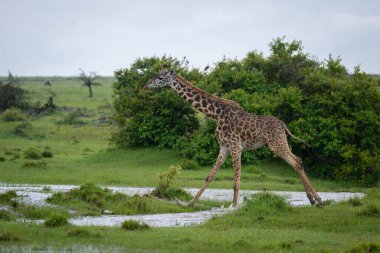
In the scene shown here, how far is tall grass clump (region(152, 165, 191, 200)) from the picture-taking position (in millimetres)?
20141

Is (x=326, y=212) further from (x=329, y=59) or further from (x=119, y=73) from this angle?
(x=119, y=73)

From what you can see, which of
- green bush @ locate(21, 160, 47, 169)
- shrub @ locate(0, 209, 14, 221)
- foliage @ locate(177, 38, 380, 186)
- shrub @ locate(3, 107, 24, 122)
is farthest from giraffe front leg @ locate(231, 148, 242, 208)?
shrub @ locate(3, 107, 24, 122)

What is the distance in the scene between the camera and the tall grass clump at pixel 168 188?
20.1 meters

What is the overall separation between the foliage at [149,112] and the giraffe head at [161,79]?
12.9 meters

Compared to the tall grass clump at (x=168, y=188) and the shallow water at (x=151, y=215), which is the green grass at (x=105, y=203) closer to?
the shallow water at (x=151, y=215)

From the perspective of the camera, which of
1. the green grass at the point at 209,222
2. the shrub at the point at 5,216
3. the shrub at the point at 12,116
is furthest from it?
the shrub at the point at 12,116

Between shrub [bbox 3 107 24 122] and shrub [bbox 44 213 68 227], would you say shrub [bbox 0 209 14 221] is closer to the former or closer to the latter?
shrub [bbox 44 213 68 227]

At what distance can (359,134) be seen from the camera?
29.9 metres

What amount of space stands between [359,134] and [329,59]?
5467 millimetres

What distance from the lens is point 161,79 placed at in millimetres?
19781

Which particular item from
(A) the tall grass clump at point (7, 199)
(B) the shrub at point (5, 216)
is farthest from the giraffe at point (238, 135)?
(B) the shrub at point (5, 216)

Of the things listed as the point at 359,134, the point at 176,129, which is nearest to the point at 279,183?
the point at 359,134

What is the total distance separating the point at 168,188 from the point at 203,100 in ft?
10.1

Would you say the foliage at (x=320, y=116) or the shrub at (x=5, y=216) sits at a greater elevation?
the foliage at (x=320, y=116)
